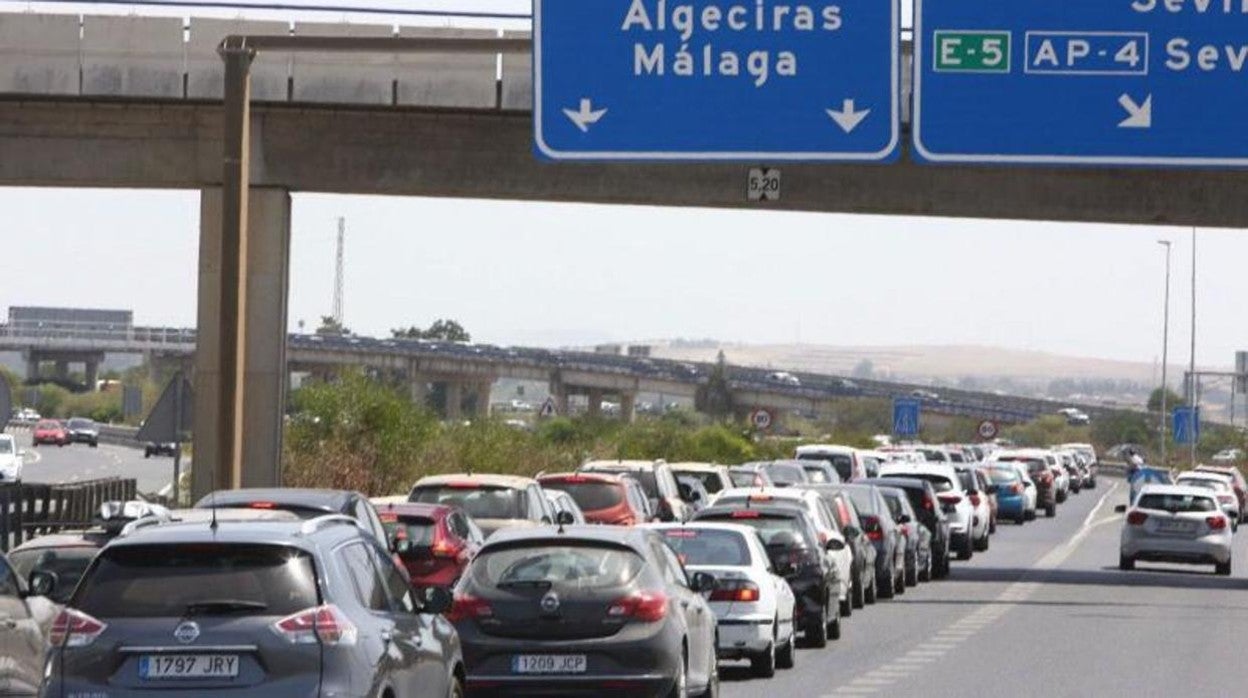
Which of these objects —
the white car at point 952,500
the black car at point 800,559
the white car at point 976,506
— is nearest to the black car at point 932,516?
the white car at point 952,500

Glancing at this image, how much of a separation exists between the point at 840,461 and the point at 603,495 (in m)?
27.1

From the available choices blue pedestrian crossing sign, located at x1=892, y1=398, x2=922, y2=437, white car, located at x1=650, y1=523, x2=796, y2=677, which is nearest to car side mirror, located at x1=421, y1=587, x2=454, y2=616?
white car, located at x1=650, y1=523, x2=796, y2=677

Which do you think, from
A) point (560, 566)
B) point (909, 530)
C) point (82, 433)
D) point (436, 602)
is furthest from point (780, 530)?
point (82, 433)

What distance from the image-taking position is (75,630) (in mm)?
13492

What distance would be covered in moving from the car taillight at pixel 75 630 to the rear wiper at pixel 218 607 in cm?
42

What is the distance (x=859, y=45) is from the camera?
28828 mm

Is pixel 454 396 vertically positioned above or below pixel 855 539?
below

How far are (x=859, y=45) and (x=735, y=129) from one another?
1526 millimetres

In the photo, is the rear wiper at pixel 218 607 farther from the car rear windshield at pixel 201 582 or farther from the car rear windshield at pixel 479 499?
the car rear windshield at pixel 479 499

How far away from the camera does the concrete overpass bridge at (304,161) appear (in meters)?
36.5

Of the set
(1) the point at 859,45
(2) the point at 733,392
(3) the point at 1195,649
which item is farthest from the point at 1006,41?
(2) the point at 733,392

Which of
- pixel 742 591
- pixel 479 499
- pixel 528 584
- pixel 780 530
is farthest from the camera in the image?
pixel 479 499

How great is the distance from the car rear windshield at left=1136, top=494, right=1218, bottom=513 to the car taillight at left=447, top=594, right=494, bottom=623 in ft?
89.6

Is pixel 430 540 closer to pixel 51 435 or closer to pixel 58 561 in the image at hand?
pixel 58 561
